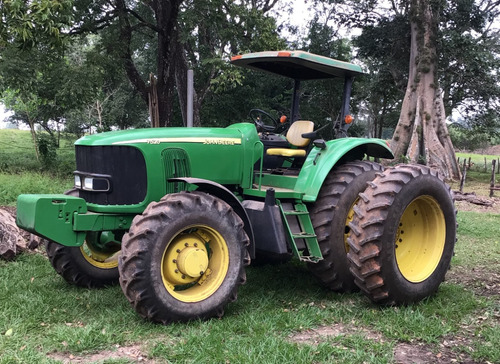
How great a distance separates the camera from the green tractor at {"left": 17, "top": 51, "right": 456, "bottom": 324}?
396cm

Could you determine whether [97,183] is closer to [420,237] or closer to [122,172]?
[122,172]

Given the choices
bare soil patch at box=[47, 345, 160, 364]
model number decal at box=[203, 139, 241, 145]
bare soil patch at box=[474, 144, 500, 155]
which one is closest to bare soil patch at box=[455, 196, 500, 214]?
model number decal at box=[203, 139, 241, 145]

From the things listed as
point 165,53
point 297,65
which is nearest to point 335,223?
point 297,65

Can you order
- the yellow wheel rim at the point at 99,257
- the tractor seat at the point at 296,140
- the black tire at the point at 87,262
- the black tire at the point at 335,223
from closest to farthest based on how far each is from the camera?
the black tire at the point at 335,223 → the black tire at the point at 87,262 → the yellow wheel rim at the point at 99,257 → the tractor seat at the point at 296,140

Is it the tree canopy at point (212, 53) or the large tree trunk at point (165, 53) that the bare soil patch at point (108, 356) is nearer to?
the tree canopy at point (212, 53)

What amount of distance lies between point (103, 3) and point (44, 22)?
9.52 meters

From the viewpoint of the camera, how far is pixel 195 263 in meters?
4.04

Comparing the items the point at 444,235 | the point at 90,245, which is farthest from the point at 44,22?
the point at 444,235

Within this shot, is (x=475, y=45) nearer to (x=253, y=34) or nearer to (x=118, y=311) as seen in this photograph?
(x=253, y=34)

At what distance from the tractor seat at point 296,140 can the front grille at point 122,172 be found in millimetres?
1656

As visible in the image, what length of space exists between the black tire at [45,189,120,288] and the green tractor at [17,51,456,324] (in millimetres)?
12

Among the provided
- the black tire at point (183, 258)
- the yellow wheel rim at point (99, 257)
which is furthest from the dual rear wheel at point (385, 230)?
the yellow wheel rim at point (99, 257)

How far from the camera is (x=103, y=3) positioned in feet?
53.1

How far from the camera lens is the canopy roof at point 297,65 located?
196 inches
